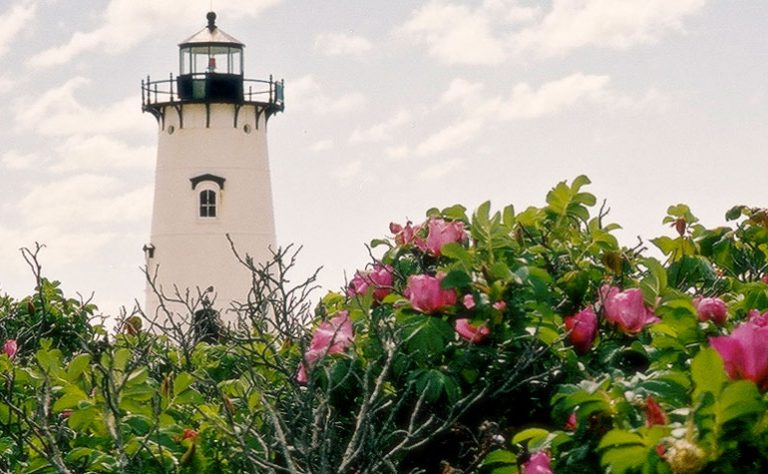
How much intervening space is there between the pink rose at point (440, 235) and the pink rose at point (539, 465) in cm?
114

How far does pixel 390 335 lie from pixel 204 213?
95.0 feet

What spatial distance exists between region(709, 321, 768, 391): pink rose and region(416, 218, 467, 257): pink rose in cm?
146

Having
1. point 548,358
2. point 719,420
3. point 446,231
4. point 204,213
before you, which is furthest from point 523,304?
point 204,213

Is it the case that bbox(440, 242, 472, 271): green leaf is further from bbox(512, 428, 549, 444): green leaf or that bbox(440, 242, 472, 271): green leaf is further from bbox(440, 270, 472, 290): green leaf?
bbox(512, 428, 549, 444): green leaf

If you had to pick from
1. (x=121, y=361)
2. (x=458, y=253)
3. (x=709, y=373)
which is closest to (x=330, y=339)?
(x=458, y=253)

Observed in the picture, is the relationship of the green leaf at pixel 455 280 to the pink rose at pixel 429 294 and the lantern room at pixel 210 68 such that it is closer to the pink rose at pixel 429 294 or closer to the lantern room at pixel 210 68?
the pink rose at pixel 429 294

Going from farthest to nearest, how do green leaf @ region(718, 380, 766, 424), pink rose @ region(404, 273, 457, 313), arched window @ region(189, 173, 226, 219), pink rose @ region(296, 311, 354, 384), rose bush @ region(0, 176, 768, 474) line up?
1. arched window @ region(189, 173, 226, 219)
2. pink rose @ region(296, 311, 354, 384)
3. pink rose @ region(404, 273, 457, 313)
4. rose bush @ region(0, 176, 768, 474)
5. green leaf @ region(718, 380, 766, 424)

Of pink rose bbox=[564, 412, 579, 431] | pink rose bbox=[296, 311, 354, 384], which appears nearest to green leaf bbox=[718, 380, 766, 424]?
pink rose bbox=[564, 412, 579, 431]

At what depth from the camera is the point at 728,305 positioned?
12.5ft

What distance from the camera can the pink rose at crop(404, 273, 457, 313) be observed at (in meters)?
3.93

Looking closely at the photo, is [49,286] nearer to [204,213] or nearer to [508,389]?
[508,389]

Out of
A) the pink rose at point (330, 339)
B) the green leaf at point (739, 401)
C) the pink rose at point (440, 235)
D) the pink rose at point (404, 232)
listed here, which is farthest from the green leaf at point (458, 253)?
the green leaf at point (739, 401)

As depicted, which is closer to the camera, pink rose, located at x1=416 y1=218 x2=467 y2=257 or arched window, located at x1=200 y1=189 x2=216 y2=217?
pink rose, located at x1=416 y1=218 x2=467 y2=257

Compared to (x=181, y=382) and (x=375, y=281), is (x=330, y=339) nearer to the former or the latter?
(x=375, y=281)
